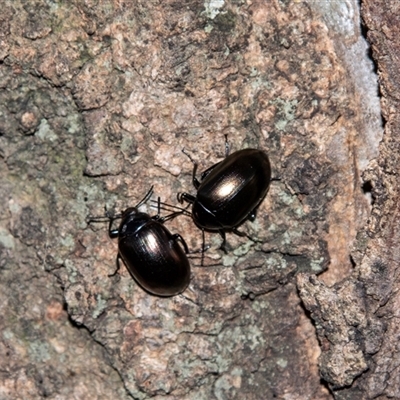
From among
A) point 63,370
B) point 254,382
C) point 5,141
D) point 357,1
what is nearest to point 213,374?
point 254,382

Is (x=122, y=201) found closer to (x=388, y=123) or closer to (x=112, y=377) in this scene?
(x=112, y=377)

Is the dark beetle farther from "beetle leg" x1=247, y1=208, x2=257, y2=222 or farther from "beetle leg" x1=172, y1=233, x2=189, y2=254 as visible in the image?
"beetle leg" x1=247, y1=208, x2=257, y2=222

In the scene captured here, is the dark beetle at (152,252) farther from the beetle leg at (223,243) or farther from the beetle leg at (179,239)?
the beetle leg at (223,243)

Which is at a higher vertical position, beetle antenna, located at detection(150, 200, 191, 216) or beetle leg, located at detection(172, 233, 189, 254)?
beetle antenna, located at detection(150, 200, 191, 216)

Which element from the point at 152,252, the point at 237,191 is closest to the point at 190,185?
the point at 237,191

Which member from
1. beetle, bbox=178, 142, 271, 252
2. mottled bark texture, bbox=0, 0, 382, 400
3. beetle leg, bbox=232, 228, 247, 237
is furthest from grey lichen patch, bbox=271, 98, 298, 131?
beetle leg, bbox=232, 228, 247, 237

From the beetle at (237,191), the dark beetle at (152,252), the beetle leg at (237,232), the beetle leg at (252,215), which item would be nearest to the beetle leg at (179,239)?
the dark beetle at (152,252)

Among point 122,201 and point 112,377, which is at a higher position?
point 122,201
